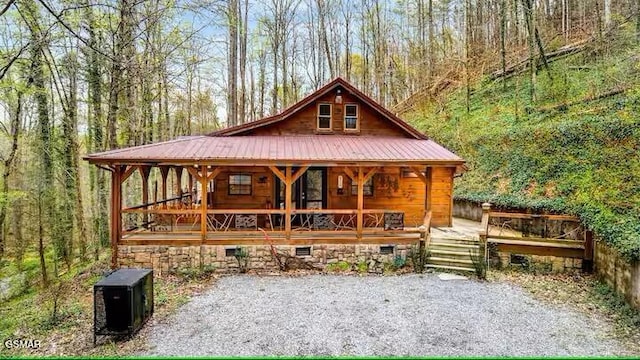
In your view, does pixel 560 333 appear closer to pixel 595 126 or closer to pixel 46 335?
pixel 595 126

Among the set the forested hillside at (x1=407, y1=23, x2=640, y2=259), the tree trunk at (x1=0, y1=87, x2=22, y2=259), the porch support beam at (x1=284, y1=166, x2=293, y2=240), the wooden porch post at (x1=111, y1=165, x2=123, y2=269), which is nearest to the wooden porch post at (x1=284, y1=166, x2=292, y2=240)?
the porch support beam at (x1=284, y1=166, x2=293, y2=240)

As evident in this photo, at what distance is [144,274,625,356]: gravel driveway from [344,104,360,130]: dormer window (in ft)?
20.8

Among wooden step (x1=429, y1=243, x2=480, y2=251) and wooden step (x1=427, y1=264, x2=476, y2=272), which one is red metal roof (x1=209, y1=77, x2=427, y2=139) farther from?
wooden step (x1=427, y1=264, x2=476, y2=272)

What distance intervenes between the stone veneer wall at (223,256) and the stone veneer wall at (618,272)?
481cm

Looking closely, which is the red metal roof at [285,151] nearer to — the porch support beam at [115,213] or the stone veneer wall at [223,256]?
the porch support beam at [115,213]

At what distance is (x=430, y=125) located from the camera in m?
21.3

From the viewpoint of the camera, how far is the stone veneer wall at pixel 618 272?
7.16m

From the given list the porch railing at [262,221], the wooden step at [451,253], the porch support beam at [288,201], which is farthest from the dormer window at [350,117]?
the wooden step at [451,253]

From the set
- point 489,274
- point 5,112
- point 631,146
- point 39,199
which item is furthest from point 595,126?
point 5,112

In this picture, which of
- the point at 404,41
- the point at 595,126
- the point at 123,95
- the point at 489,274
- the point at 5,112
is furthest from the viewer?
the point at 404,41

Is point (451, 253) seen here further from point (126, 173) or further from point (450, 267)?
point (126, 173)

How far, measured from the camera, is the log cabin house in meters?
10.0

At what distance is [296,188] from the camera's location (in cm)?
1255

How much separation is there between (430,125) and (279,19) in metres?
13.0
